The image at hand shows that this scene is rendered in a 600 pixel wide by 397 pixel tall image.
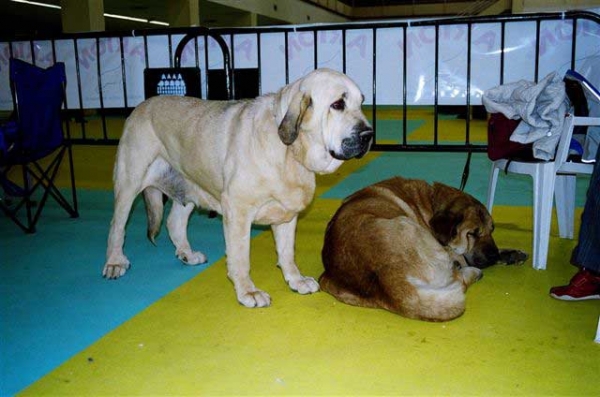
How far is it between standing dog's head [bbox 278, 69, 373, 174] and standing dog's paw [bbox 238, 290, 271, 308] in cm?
93

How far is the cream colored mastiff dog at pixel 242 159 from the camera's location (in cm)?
291

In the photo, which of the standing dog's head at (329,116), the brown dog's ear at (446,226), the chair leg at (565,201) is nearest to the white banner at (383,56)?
the chair leg at (565,201)

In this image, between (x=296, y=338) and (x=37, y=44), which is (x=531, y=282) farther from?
(x=37, y=44)

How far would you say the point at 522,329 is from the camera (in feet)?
9.42

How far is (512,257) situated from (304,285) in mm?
1539

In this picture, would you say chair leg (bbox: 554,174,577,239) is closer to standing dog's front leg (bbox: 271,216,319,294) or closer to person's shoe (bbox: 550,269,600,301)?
person's shoe (bbox: 550,269,600,301)

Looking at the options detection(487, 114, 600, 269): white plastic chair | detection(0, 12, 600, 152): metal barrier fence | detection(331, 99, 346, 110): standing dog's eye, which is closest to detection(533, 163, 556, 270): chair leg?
detection(487, 114, 600, 269): white plastic chair

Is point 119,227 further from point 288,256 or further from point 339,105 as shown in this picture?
point 339,105

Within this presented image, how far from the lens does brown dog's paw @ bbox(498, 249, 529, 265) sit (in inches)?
154

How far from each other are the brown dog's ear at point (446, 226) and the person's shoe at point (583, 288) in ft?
2.37

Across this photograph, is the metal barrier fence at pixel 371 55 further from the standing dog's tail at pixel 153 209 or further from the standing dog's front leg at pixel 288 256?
the standing dog's front leg at pixel 288 256

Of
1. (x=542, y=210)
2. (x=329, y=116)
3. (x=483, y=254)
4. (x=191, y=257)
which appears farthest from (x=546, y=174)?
(x=191, y=257)

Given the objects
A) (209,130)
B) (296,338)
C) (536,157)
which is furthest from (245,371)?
(536,157)

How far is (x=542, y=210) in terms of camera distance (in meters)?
3.79
